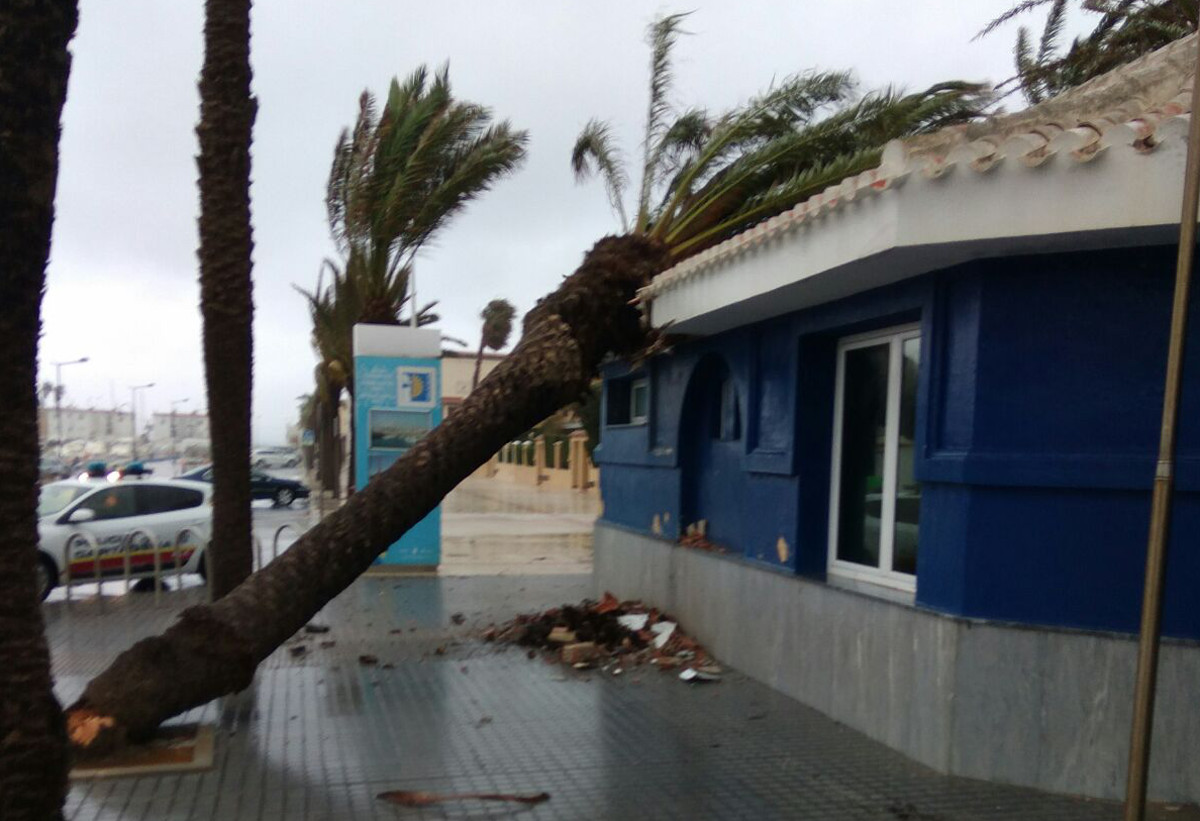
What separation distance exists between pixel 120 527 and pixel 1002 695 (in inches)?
446

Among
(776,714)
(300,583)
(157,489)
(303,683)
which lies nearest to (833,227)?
(776,714)

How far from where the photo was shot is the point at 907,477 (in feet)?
22.1

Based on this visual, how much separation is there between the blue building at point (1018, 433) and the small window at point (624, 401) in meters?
4.55

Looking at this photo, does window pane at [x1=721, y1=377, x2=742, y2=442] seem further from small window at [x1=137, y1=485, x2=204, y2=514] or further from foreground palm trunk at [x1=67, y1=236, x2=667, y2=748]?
small window at [x1=137, y1=485, x2=204, y2=514]

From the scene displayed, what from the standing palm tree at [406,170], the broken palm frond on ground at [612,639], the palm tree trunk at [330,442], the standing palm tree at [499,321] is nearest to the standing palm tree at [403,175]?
the standing palm tree at [406,170]

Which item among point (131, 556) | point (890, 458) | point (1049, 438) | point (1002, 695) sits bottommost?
point (131, 556)

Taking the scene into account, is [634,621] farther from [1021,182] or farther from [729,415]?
[1021,182]

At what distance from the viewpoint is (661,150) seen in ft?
33.5

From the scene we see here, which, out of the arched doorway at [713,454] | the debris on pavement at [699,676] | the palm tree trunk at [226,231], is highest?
the palm tree trunk at [226,231]

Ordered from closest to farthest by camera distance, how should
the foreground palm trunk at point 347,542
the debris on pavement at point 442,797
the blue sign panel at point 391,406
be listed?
1. the debris on pavement at point 442,797
2. the foreground palm trunk at point 347,542
3. the blue sign panel at point 391,406

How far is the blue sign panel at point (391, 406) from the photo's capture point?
44.2 ft

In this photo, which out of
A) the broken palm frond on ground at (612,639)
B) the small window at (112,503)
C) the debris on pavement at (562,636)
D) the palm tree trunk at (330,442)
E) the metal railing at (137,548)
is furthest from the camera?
the palm tree trunk at (330,442)

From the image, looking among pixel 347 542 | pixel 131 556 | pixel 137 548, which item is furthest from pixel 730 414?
pixel 137 548

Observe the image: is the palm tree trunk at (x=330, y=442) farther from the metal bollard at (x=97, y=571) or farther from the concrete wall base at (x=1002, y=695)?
the concrete wall base at (x=1002, y=695)
